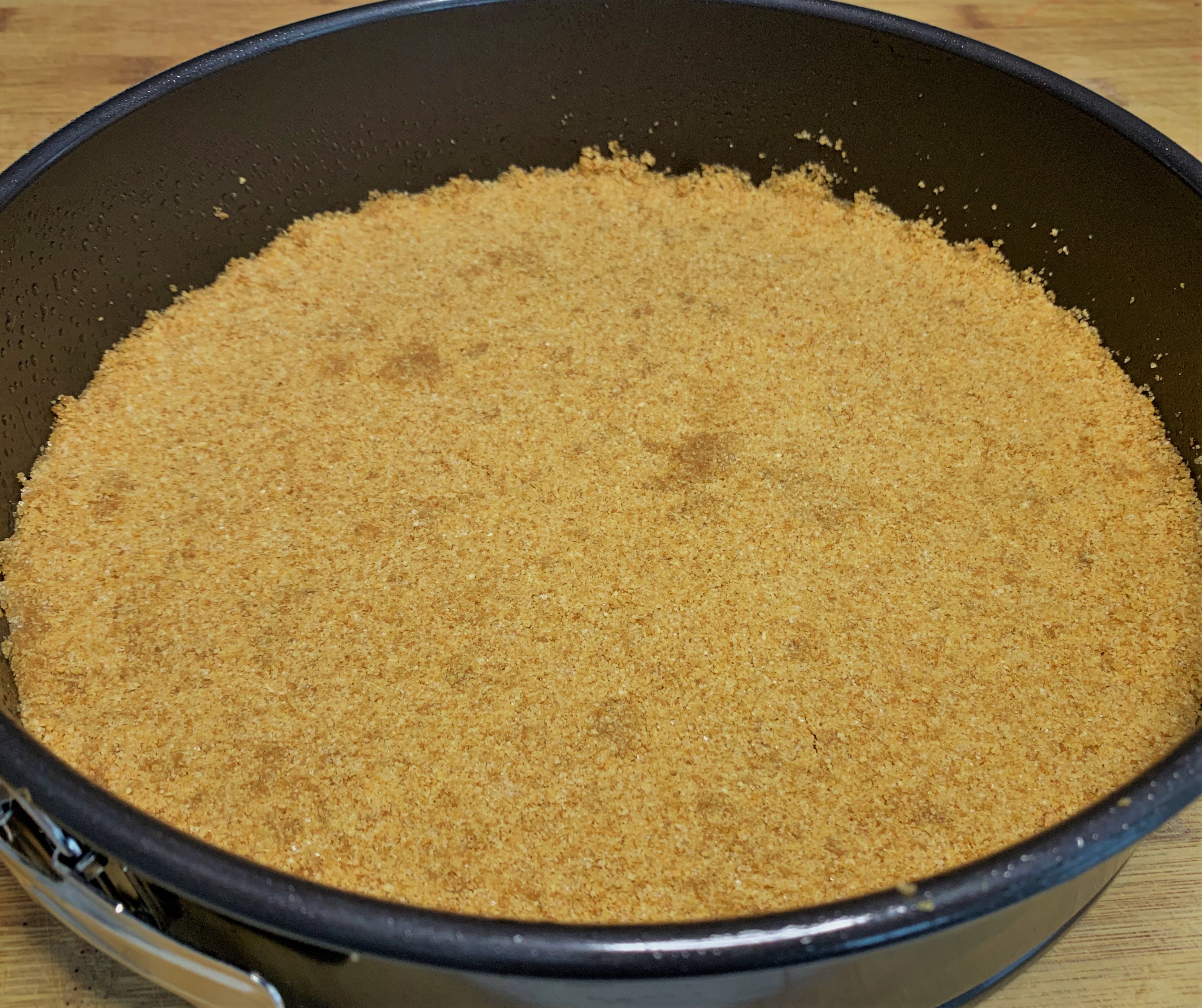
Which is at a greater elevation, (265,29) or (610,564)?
(265,29)

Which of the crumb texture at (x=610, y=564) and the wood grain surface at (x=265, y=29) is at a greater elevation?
the wood grain surface at (x=265, y=29)

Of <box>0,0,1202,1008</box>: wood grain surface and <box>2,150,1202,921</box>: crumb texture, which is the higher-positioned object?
<box>0,0,1202,1008</box>: wood grain surface

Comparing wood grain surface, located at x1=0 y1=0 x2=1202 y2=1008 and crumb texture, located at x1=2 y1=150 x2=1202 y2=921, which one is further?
wood grain surface, located at x1=0 y1=0 x2=1202 y2=1008

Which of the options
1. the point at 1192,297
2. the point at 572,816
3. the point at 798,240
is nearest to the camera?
the point at 572,816

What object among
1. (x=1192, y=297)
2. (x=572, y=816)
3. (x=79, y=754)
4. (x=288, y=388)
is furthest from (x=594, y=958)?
(x=1192, y=297)

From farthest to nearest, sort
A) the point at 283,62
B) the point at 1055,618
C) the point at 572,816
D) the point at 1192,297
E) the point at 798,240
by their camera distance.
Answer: the point at 798,240 → the point at 283,62 → the point at 1192,297 → the point at 1055,618 → the point at 572,816

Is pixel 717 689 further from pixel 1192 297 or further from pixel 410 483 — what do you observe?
pixel 1192 297

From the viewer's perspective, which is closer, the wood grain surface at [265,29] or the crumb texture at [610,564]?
the crumb texture at [610,564]

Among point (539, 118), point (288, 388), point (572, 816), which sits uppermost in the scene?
point (539, 118)
